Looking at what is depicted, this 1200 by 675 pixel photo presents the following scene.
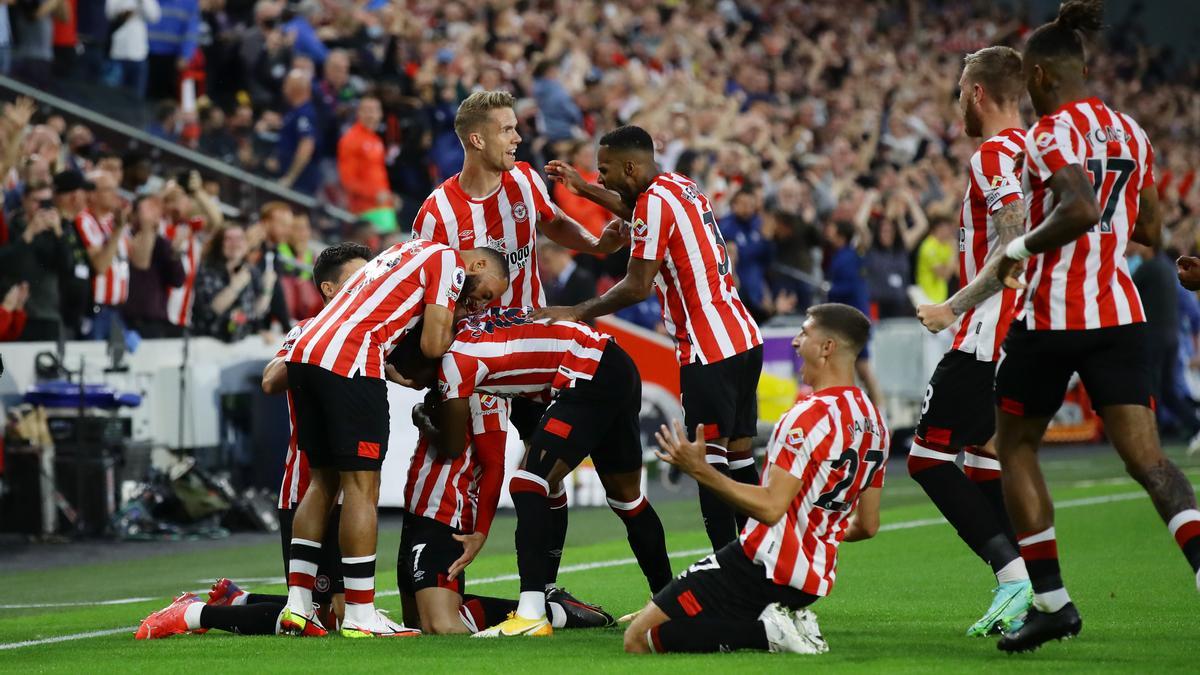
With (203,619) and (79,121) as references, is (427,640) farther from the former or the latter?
(79,121)

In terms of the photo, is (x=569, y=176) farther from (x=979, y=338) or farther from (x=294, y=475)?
(x=979, y=338)

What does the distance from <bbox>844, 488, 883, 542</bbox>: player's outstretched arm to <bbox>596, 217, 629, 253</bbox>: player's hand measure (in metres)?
2.21

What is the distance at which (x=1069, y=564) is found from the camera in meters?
9.34

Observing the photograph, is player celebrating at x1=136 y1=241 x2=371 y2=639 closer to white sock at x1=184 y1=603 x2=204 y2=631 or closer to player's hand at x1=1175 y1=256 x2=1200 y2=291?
white sock at x1=184 y1=603 x2=204 y2=631

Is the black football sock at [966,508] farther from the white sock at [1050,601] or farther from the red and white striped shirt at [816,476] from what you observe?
the red and white striped shirt at [816,476]

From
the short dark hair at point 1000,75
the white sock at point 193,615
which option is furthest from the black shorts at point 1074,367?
the white sock at point 193,615

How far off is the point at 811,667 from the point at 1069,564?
4074 millimetres

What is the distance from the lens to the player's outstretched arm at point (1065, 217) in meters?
5.82

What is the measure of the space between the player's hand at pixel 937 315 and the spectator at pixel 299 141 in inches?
471

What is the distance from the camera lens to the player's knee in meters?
6.23

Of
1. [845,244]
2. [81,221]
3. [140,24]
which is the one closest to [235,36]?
[140,24]

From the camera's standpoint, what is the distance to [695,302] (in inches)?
295

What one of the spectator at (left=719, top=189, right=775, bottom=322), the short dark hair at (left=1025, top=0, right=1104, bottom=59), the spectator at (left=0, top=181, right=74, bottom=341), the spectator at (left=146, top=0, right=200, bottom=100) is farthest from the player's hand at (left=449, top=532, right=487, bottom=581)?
the spectator at (left=146, top=0, right=200, bottom=100)

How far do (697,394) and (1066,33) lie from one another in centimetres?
230
